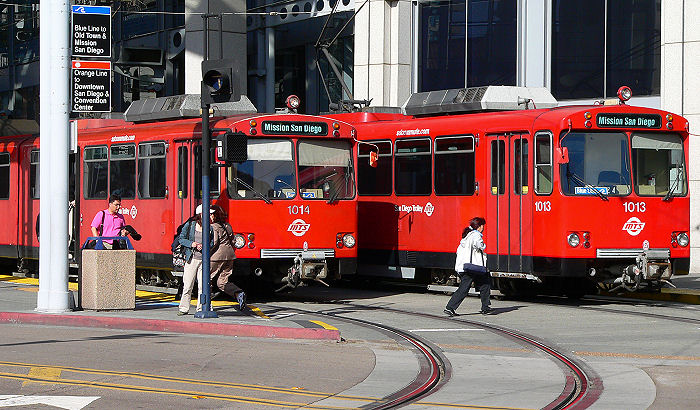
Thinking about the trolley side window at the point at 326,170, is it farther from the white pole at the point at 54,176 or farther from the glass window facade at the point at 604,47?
the glass window facade at the point at 604,47

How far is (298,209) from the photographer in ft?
68.4

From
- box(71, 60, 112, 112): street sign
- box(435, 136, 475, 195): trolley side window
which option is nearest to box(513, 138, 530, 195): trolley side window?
box(435, 136, 475, 195): trolley side window

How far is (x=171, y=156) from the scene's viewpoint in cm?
2148

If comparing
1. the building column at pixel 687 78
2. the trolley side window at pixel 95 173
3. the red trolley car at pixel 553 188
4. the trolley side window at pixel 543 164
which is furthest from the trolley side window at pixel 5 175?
the building column at pixel 687 78

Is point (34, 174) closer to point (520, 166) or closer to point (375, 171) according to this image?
point (375, 171)

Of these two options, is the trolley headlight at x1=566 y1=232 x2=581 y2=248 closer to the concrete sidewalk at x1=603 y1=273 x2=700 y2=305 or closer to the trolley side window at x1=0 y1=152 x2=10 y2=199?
the concrete sidewalk at x1=603 y1=273 x2=700 y2=305

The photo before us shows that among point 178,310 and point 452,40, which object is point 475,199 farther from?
point 452,40

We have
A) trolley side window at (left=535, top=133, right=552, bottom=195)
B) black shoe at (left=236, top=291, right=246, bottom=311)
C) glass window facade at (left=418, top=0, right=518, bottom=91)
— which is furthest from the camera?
glass window facade at (left=418, top=0, right=518, bottom=91)

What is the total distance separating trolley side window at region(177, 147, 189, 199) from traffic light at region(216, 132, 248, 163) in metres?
4.14

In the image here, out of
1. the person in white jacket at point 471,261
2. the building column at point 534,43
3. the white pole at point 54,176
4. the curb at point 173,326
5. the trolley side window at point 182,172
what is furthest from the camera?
the building column at point 534,43

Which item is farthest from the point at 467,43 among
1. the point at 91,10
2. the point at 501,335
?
the point at 501,335

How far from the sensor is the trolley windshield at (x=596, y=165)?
65.4 feet

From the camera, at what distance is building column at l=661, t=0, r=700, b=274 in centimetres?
2752

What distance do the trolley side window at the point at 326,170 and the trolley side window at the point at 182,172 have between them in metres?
1.85
